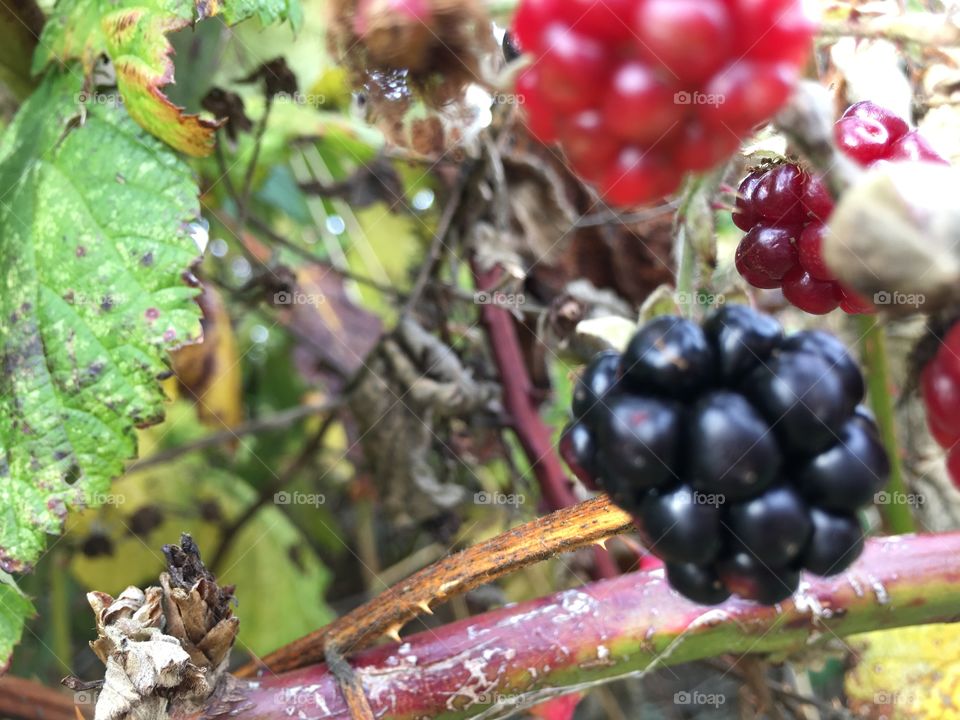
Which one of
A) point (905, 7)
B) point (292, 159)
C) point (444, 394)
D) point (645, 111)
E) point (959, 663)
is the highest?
point (292, 159)

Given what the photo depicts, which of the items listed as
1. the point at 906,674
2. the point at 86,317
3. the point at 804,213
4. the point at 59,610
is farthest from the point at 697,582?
the point at 59,610

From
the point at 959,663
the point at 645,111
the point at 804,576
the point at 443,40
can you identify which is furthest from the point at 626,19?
the point at 959,663

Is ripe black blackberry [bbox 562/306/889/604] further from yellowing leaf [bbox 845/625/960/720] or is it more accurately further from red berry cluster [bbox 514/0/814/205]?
yellowing leaf [bbox 845/625/960/720]

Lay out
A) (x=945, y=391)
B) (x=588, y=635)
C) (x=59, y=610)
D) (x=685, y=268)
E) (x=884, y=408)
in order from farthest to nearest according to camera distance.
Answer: (x=59, y=610), (x=884, y=408), (x=588, y=635), (x=685, y=268), (x=945, y=391)

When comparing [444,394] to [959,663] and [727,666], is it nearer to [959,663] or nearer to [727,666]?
[727,666]

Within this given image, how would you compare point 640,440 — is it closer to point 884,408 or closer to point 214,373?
point 884,408

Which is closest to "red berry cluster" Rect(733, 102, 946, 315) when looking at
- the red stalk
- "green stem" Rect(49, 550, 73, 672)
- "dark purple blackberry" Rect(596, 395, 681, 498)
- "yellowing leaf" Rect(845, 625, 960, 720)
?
"dark purple blackberry" Rect(596, 395, 681, 498)
